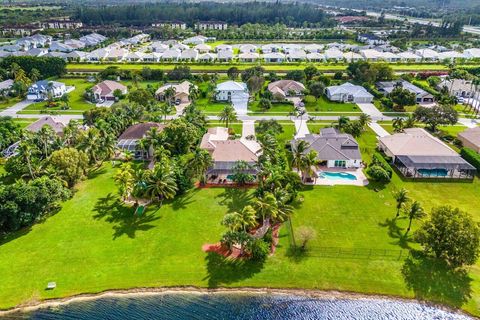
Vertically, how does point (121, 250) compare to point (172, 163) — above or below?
below

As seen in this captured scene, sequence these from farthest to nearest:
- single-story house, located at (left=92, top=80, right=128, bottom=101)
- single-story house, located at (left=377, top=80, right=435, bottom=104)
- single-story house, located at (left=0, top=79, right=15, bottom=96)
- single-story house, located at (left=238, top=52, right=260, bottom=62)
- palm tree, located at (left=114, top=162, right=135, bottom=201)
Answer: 1. single-story house, located at (left=238, top=52, right=260, bottom=62)
2. single-story house, located at (left=0, top=79, right=15, bottom=96)
3. single-story house, located at (left=92, top=80, right=128, bottom=101)
4. single-story house, located at (left=377, top=80, right=435, bottom=104)
5. palm tree, located at (left=114, top=162, right=135, bottom=201)

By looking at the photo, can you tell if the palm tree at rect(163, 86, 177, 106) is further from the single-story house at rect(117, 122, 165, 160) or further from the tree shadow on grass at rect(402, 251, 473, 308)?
the tree shadow on grass at rect(402, 251, 473, 308)

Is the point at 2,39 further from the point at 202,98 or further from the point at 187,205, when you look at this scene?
the point at 187,205

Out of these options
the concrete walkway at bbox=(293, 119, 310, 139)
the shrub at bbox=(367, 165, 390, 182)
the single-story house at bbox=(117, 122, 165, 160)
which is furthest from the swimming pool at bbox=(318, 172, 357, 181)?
the single-story house at bbox=(117, 122, 165, 160)

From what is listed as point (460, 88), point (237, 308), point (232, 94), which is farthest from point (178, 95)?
point (460, 88)

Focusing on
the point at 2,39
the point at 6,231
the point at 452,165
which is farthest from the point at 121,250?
the point at 2,39
